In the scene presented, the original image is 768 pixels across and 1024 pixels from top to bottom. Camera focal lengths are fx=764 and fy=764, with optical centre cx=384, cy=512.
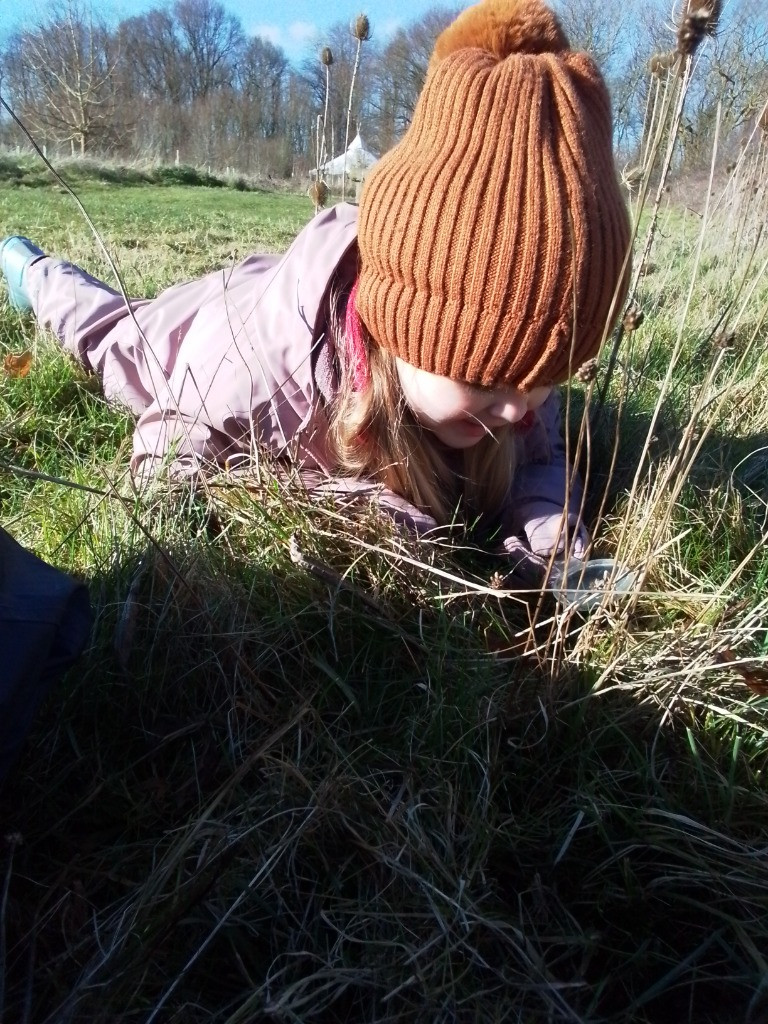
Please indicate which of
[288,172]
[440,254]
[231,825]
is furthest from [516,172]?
[288,172]

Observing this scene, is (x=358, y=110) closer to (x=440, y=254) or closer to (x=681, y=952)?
(x=440, y=254)

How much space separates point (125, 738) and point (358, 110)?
1905mm

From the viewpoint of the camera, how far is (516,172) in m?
1.07

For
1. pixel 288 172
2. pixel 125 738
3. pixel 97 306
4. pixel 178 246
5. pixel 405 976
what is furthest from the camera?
pixel 288 172

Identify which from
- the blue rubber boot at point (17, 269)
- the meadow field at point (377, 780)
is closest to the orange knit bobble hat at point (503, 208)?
the meadow field at point (377, 780)

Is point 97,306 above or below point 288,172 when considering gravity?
below

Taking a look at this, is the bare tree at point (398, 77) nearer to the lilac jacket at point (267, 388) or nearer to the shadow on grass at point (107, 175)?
the lilac jacket at point (267, 388)

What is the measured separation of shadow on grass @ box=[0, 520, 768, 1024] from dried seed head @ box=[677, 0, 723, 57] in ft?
2.47

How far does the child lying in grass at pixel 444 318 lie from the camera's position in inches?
42.6

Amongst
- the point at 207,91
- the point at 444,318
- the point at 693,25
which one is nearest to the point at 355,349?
the point at 444,318

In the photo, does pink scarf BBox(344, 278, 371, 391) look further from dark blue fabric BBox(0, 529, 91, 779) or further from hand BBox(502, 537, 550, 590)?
dark blue fabric BBox(0, 529, 91, 779)

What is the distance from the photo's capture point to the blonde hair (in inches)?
56.6

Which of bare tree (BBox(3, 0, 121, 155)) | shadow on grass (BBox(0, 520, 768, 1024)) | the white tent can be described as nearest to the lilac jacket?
shadow on grass (BBox(0, 520, 768, 1024))

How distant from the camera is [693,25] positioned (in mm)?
788
